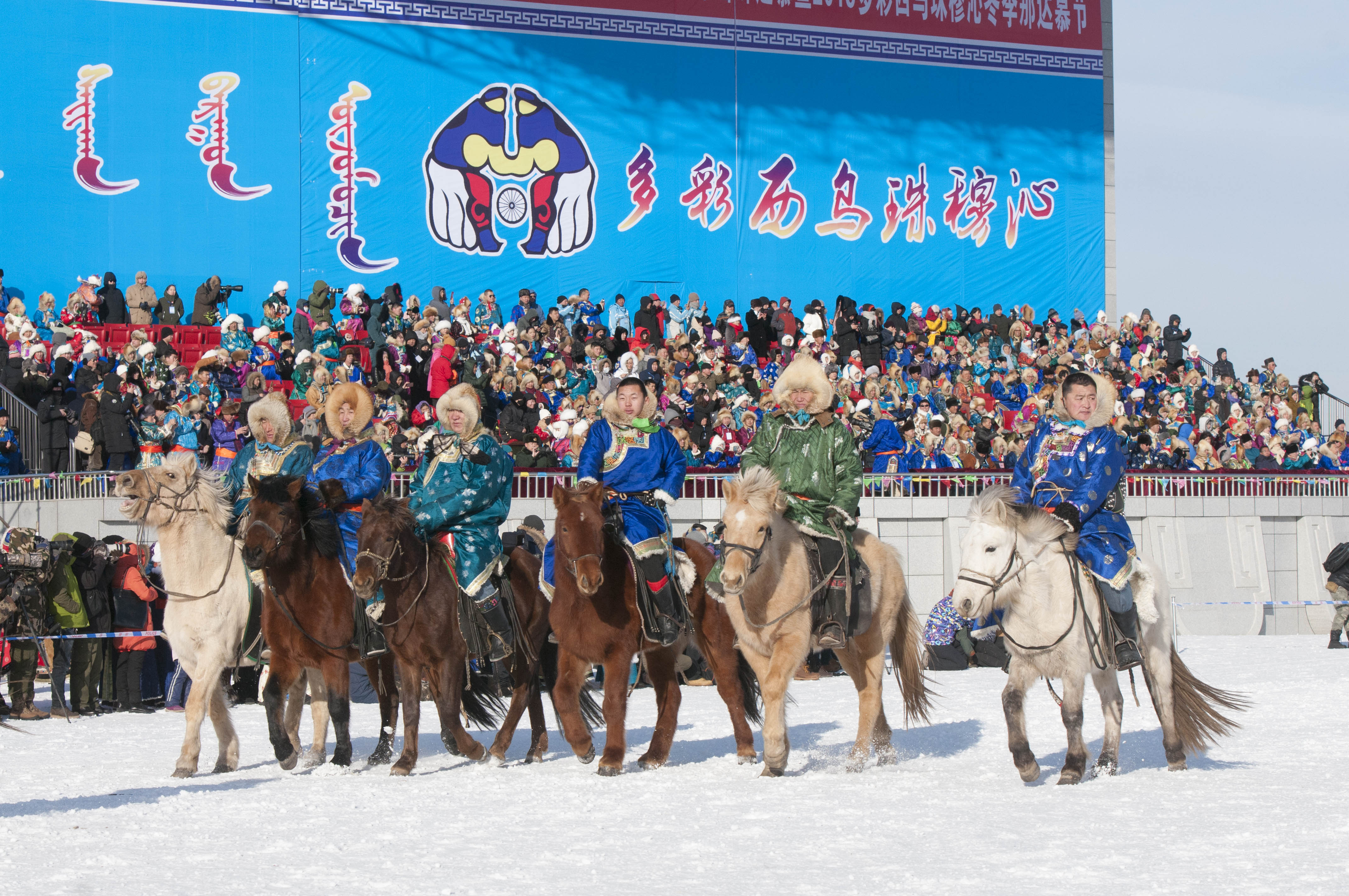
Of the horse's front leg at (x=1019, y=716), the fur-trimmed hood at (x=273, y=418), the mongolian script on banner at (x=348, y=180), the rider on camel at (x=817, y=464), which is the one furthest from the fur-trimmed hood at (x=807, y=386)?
the mongolian script on banner at (x=348, y=180)

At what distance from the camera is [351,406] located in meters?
11.2

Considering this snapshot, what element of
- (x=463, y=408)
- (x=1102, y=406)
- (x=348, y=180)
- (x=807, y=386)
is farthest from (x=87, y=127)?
(x=1102, y=406)

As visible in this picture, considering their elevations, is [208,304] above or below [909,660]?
above

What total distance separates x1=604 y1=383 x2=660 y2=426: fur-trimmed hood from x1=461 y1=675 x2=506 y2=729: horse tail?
210 centimetres

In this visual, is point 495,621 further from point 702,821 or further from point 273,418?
point 702,821

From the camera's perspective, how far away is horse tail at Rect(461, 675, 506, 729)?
447 inches

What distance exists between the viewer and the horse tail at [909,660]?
10922 millimetres

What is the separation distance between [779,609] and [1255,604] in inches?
592

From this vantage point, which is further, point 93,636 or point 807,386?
point 93,636

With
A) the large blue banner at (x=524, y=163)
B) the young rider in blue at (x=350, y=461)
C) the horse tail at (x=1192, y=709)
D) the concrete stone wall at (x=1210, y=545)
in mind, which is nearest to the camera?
the horse tail at (x=1192, y=709)

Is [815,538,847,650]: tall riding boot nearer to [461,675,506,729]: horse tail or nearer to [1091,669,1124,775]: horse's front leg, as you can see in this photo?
[1091,669,1124,775]: horse's front leg

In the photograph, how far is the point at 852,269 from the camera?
3303 centimetres

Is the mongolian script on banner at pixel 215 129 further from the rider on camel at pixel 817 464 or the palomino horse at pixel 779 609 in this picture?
the palomino horse at pixel 779 609

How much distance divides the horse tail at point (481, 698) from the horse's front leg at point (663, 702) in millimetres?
1431
